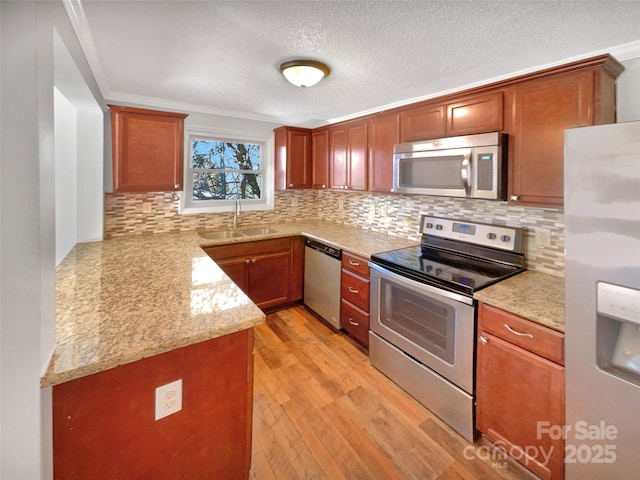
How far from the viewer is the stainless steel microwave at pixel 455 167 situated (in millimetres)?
1892

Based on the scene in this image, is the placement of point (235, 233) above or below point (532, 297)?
above

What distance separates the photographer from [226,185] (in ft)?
11.8

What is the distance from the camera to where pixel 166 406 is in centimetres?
114

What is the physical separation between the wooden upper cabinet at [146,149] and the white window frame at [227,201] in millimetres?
446

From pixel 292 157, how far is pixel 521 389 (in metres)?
3.02

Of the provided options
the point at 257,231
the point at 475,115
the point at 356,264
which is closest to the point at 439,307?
the point at 356,264

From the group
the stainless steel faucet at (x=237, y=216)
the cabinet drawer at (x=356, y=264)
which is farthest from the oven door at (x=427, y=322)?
the stainless steel faucet at (x=237, y=216)

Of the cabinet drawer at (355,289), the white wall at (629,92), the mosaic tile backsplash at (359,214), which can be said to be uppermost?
the white wall at (629,92)

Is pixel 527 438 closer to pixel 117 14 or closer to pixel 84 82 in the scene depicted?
pixel 117 14

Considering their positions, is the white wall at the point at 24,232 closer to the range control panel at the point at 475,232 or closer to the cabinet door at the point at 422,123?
the cabinet door at the point at 422,123

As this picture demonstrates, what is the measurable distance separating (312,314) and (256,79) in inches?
93.0

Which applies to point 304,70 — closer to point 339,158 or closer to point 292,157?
point 339,158

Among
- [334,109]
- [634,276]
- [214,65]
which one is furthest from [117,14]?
[634,276]

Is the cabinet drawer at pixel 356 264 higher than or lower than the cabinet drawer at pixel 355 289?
higher
